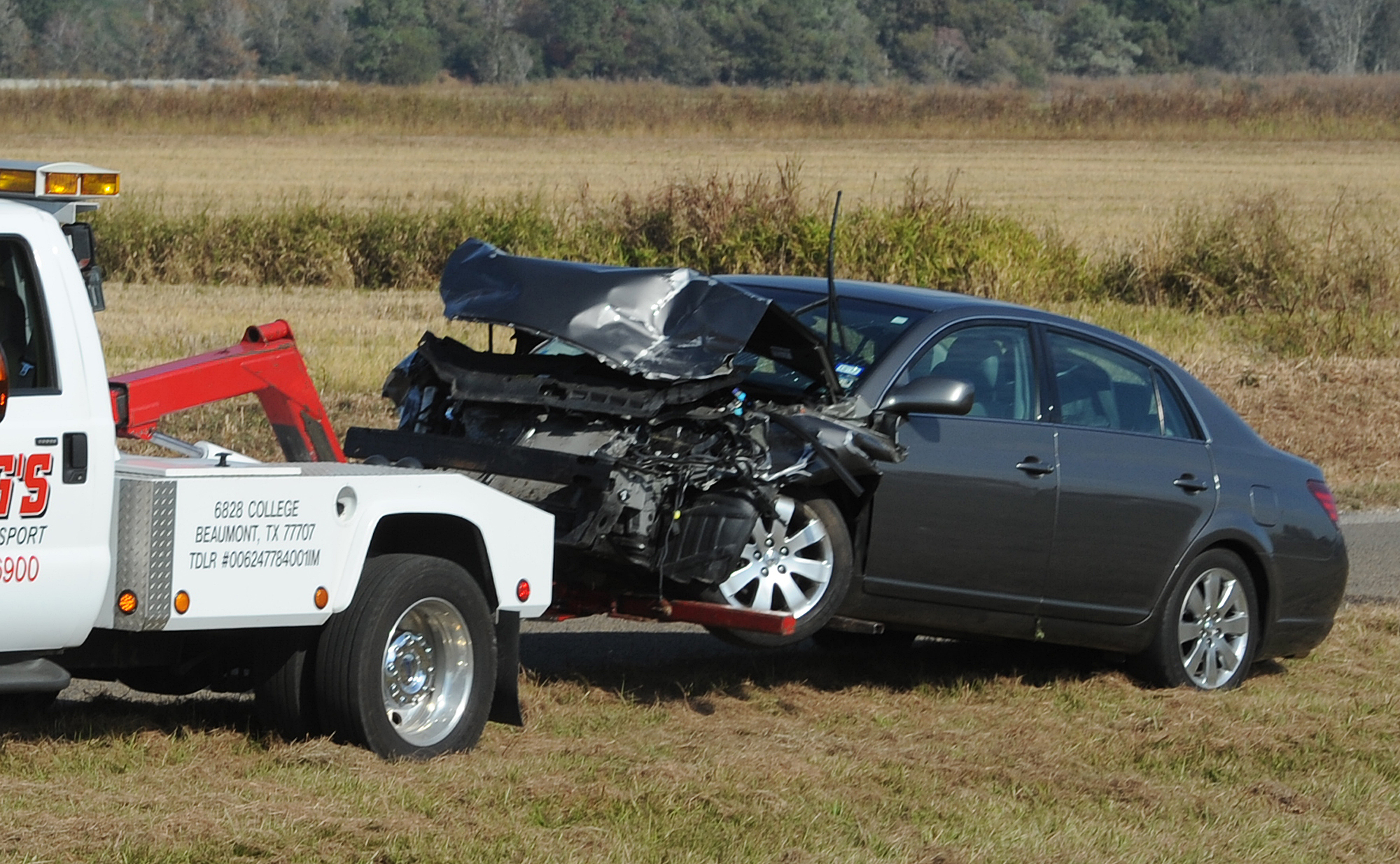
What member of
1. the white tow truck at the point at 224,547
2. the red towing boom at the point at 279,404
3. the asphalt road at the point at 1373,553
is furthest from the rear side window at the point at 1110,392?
the white tow truck at the point at 224,547

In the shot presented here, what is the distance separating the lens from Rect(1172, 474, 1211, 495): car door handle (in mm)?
9086

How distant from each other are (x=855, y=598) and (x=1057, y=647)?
75.5 inches

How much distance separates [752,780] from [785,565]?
4.74 feet

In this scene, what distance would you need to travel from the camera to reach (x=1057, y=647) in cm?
987

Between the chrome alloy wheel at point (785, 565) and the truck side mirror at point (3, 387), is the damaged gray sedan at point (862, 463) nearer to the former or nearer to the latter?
the chrome alloy wheel at point (785, 565)

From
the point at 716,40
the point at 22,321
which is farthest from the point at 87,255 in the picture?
the point at 716,40

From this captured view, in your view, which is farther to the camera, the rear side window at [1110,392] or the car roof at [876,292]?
the rear side window at [1110,392]

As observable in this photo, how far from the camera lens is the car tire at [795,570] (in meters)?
7.99

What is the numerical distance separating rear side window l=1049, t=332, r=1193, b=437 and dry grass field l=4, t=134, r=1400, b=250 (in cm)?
2058

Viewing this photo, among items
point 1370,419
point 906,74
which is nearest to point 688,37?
point 906,74

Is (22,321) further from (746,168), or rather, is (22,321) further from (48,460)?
(746,168)

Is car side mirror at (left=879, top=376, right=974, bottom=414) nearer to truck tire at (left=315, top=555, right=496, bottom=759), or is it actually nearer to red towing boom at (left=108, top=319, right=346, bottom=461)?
truck tire at (left=315, top=555, right=496, bottom=759)

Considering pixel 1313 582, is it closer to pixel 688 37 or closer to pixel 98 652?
pixel 98 652

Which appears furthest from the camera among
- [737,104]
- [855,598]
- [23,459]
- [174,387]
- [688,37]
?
[688,37]
